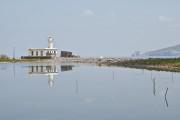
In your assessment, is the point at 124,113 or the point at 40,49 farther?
the point at 40,49

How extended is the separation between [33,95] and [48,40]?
6927 centimetres

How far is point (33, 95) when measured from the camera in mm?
22578

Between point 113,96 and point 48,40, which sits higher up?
point 48,40

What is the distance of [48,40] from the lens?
91.2 metres

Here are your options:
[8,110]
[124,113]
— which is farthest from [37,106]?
[124,113]

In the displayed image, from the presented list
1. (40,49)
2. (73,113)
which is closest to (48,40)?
(40,49)

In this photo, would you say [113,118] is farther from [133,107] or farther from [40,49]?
[40,49]

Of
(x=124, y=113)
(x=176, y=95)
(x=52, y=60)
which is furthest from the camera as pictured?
(x=52, y=60)

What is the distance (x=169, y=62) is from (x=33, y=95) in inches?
1525

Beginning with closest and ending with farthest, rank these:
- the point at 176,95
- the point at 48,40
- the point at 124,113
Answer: the point at 124,113 → the point at 176,95 → the point at 48,40

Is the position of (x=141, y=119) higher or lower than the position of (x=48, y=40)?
lower

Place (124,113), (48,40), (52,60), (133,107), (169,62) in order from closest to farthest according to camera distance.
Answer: (124,113)
(133,107)
(169,62)
(52,60)
(48,40)

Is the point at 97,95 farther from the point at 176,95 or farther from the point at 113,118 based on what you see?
the point at 113,118

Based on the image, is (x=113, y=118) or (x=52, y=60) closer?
(x=113, y=118)
